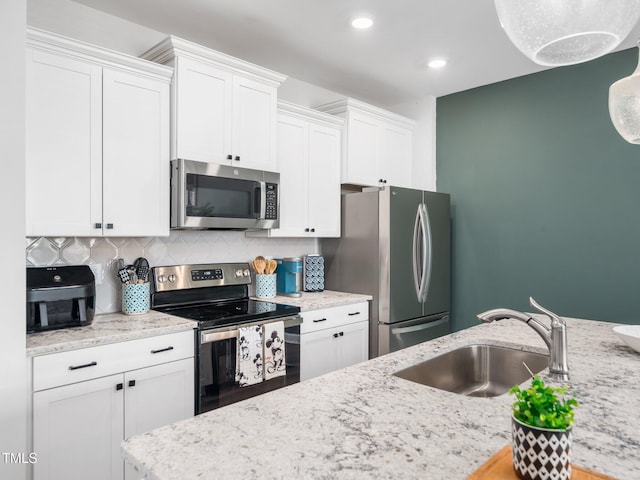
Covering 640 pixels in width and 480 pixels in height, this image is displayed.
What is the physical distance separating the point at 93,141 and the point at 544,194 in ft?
10.7

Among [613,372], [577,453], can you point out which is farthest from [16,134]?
[613,372]

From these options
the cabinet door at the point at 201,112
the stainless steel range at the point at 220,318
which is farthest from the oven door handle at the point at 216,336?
the cabinet door at the point at 201,112

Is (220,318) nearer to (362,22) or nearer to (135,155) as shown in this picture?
(135,155)

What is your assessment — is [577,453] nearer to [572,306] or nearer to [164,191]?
[164,191]

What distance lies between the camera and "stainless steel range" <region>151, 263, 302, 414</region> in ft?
7.66

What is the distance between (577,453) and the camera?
0.95 meters

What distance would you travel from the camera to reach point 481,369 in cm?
194

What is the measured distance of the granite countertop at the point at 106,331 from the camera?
1856 mm

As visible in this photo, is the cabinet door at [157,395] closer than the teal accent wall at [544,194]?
Yes

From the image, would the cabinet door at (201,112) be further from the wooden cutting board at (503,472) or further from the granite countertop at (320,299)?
the wooden cutting board at (503,472)

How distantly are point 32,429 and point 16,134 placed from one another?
1.18 metres

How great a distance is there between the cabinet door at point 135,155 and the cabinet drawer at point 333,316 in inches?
42.1

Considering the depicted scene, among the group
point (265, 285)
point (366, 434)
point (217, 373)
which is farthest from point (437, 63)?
point (366, 434)

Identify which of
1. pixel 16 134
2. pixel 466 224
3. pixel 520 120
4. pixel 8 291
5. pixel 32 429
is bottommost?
pixel 32 429
